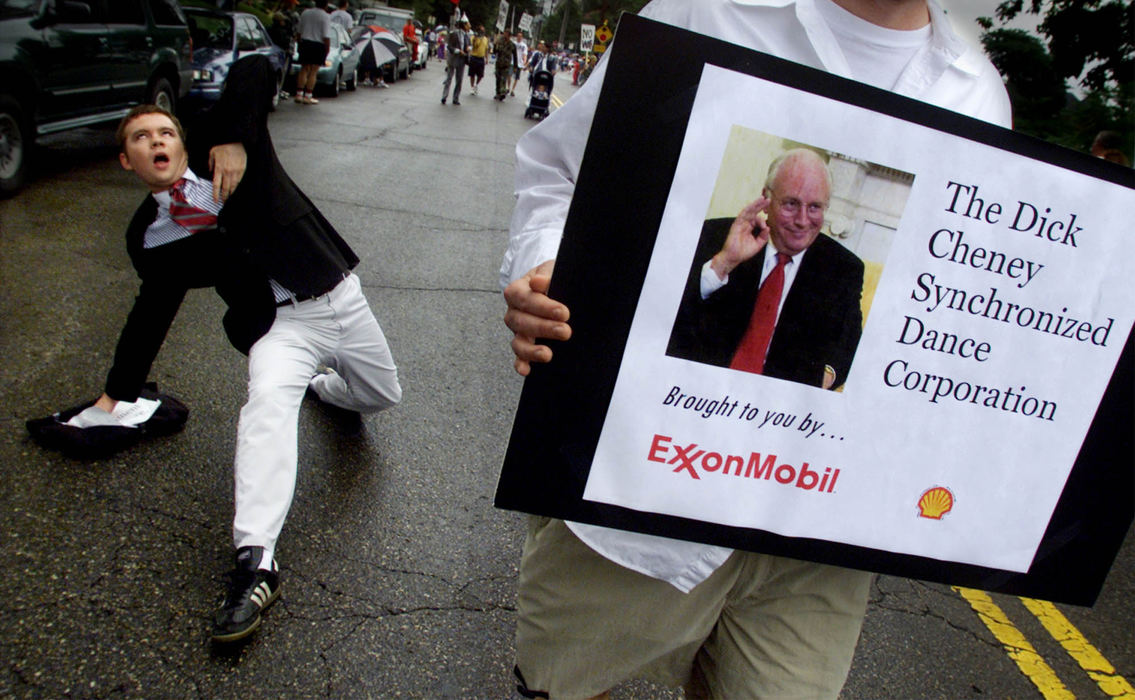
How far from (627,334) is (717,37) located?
0.50 m

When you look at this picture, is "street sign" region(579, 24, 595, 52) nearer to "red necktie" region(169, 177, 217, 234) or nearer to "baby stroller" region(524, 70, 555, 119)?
"baby stroller" region(524, 70, 555, 119)

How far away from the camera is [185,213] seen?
2.64 meters

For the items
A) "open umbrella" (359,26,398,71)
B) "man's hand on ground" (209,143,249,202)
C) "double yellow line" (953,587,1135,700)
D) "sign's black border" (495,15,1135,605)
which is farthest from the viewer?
"open umbrella" (359,26,398,71)

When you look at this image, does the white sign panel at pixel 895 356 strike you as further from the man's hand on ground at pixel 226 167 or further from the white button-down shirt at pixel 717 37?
the man's hand on ground at pixel 226 167

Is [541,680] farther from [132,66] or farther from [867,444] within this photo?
[132,66]

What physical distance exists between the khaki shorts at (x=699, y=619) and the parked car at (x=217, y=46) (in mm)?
10808

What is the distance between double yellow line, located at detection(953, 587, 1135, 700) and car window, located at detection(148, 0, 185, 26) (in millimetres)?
9760

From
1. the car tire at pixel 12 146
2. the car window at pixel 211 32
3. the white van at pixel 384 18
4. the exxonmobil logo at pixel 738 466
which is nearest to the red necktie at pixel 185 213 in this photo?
the exxonmobil logo at pixel 738 466

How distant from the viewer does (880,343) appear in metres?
1.18

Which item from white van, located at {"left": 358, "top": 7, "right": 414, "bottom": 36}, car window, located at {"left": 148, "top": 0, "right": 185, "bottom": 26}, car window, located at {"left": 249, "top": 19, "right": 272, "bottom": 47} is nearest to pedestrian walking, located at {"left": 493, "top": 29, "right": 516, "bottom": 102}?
white van, located at {"left": 358, "top": 7, "right": 414, "bottom": 36}

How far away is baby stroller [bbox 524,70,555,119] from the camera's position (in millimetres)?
18062

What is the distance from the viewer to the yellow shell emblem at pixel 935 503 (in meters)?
1.26

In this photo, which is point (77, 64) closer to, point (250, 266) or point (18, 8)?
point (18, 8)

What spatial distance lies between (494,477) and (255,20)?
40.1 ft
